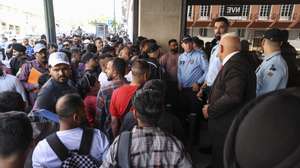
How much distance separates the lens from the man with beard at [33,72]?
4027 millimetres

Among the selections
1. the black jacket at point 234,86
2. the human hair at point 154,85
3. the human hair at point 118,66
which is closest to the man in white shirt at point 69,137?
the human hair at point 154,85

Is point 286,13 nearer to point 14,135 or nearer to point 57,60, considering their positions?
point 57,60

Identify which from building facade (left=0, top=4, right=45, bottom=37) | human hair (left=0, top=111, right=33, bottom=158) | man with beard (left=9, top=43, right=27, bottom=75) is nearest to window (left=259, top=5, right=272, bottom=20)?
building facade (left=0, top=4, right=45, bottom=37)

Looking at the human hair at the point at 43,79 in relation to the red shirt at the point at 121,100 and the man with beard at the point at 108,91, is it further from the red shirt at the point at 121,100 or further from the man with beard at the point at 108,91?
the red shirt at the point at 121,100

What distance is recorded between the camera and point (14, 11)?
504 inches

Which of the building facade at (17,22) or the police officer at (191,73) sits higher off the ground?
the building facade at (17,22)

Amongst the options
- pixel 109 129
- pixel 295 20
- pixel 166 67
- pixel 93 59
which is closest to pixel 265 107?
pixel 109 129

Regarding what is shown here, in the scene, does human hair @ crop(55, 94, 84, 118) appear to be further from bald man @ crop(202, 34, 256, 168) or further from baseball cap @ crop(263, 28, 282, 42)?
baseball cap @ crop(263, 28, 282, 42)

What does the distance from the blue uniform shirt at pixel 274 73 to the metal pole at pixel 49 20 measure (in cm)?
586

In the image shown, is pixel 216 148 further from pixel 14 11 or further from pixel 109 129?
pixel 14 11

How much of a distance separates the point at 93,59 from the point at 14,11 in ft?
35.6

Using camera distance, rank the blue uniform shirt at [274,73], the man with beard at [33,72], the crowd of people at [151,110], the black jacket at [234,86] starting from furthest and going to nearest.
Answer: the man with beard at [33,72] → the blue uniform shirt at [274,73] → the black jacket at [234,86] → the crowd of people at [151,110]

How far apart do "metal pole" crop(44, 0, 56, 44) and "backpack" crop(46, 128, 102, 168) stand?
5.76 m

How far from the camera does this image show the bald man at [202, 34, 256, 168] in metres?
2.54
